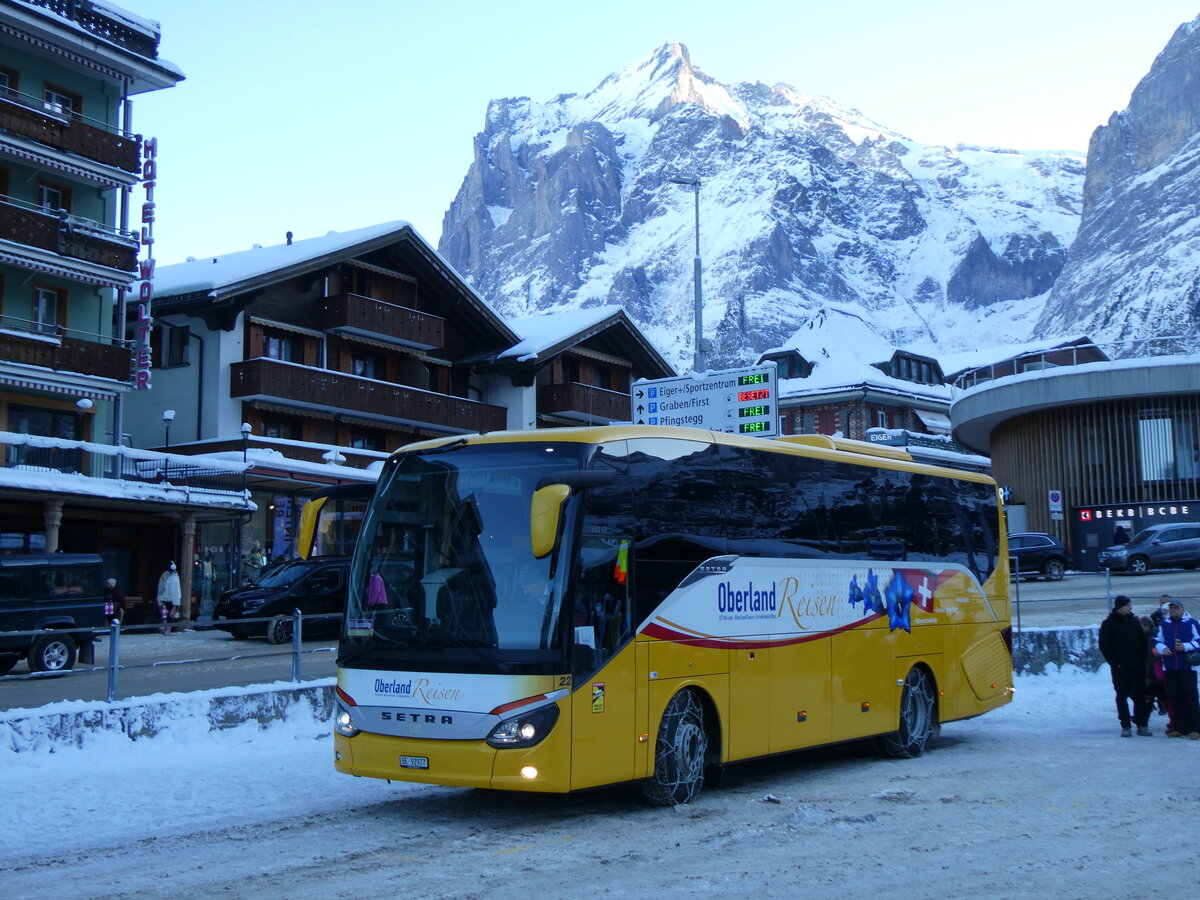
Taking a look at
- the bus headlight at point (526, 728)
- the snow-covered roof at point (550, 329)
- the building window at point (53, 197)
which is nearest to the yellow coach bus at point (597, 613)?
the bus headlight at point (526, 728)

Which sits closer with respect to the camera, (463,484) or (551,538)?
(551,538)

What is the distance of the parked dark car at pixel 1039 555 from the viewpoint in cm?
3944

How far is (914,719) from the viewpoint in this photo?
1441cm

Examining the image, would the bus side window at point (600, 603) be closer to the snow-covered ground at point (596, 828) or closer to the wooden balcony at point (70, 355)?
the snow-covered ground at point (596, 828)

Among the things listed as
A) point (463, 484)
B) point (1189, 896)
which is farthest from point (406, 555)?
point (1189, 896)

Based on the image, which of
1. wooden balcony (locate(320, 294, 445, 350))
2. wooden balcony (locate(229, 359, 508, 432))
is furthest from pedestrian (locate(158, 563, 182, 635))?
wooden balcony (locate(320, 294, 445, 350))

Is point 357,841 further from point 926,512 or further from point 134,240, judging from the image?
point 134,240

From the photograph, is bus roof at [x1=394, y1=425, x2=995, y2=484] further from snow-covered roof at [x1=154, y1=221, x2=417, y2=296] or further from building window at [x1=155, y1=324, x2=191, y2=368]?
building window at [x1=155, y1=324, x2=191, y2=368]

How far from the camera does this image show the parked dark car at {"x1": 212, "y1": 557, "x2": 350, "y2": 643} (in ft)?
85.0

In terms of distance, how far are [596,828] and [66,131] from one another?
2990 cm

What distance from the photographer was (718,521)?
1147cm

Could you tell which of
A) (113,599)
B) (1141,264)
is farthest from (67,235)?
(1141,264)

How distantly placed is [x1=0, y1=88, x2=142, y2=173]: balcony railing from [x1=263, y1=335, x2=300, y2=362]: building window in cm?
714

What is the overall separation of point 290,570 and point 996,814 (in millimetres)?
19957
